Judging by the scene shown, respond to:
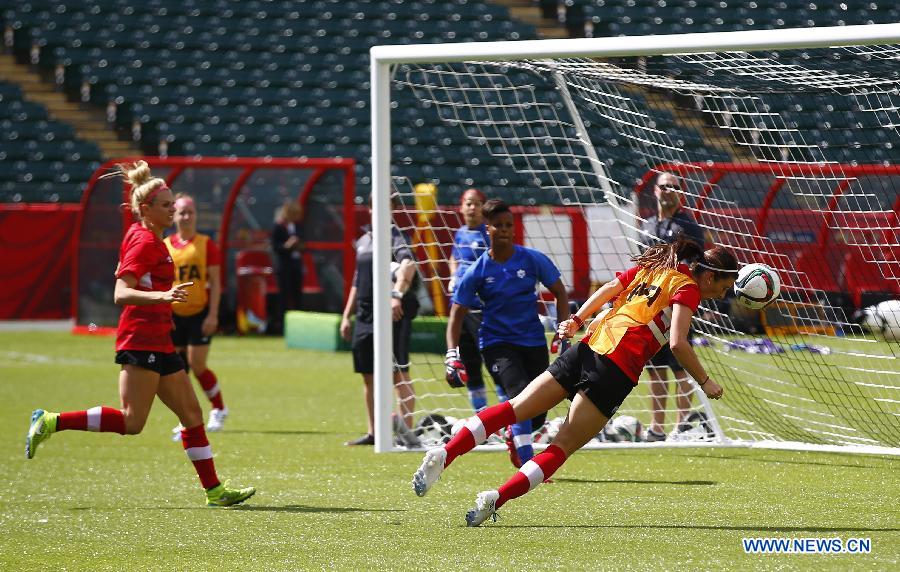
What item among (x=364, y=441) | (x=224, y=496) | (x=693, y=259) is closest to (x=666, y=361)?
(x=364, y=441)

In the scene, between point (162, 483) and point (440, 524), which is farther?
point (162, 483)

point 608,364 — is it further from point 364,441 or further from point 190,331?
point 190,331

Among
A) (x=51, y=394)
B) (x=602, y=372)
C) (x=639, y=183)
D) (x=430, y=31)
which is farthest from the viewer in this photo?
(x=430, y=31)

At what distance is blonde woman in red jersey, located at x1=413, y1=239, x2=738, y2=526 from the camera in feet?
20.5

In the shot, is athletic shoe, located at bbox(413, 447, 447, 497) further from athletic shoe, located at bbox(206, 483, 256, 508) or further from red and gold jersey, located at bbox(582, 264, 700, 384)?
athletic shoe, located at bbox(206, 483, 256, 508)

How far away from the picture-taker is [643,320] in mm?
6410

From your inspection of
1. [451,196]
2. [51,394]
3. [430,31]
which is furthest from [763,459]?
[430,31]

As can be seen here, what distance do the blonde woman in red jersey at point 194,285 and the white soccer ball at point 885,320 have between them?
15.6 feet

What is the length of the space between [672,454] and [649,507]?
2266mm

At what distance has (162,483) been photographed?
8.01 meters

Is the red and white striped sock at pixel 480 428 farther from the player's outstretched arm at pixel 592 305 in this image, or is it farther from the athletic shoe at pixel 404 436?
the athletic shoe at pixel 404 436

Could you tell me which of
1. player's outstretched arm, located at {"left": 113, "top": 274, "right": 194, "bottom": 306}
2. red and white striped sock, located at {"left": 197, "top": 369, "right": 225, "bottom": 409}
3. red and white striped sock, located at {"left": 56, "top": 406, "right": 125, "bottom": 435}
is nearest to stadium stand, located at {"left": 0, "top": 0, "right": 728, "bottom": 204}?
red and white striped sock, located at {"left": 197, "top": 369, "right": 225, "bottom": 409}

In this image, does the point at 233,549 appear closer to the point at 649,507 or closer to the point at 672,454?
the point at 649,507

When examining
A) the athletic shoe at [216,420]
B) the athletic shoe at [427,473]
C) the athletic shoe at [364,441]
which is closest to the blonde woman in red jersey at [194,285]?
the athletic shoe at [216,420]
